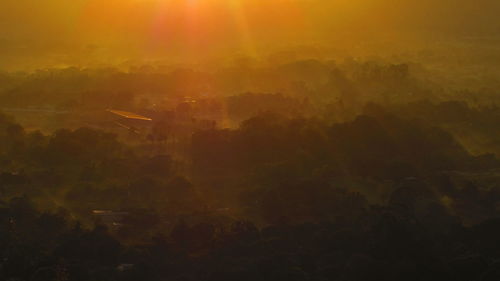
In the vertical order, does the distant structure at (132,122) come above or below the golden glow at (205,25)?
above

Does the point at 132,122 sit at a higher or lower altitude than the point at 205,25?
higher

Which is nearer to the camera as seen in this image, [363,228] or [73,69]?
[363,228]

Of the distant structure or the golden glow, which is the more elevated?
the distant structure

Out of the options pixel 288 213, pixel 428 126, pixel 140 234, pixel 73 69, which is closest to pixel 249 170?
pixel 288 213

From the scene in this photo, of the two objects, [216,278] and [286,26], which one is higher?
[216,278]

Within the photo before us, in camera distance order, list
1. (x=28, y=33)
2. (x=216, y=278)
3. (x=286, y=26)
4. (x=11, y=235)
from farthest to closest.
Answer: (x=286, y=26) < (x=28, y=33) < (x=11, y=235) < (x=216, y=278)

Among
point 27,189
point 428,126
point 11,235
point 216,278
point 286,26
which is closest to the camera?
point 216,278

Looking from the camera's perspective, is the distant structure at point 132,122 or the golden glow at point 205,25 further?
the golden glow at point 205,25

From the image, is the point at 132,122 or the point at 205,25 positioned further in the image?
the point at 205,25

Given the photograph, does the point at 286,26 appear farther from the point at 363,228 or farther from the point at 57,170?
the point at 363,228

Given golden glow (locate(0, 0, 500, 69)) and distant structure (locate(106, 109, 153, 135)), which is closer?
distant structure (locate(106, 109, 153, 135))
